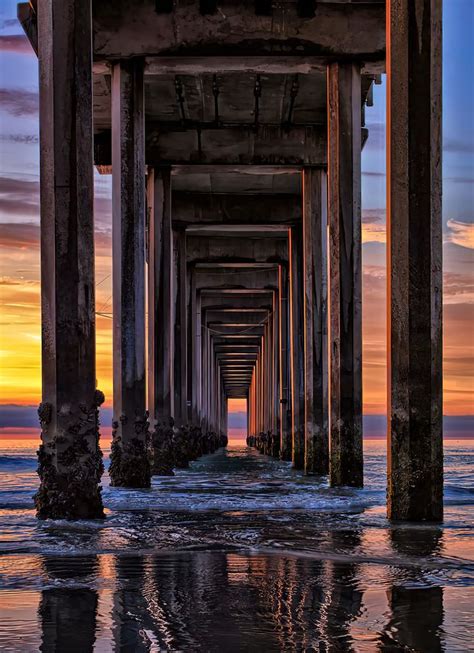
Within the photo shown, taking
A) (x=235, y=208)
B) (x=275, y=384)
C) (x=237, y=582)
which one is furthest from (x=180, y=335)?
(x=237, y=582)

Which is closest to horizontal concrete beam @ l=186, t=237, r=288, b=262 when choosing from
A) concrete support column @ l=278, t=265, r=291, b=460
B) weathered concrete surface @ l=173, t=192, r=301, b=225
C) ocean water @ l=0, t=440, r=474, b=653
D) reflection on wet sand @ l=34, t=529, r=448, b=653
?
concrete support column @ l=278, t=265, r=291, b=460

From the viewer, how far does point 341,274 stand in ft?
52.6

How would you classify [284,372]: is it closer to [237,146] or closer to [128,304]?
[237,146]

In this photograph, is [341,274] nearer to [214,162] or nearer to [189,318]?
[214,162]

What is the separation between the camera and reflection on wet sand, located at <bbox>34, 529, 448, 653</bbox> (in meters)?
4.70

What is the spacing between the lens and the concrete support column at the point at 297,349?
2536 centimetres

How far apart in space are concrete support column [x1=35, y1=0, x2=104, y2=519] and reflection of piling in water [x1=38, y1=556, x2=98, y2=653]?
9.81 feet

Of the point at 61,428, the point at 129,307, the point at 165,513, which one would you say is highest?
the point at 129,307

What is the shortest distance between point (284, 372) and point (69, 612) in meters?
26.1

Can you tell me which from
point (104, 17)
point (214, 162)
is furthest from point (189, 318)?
point (104, 17)

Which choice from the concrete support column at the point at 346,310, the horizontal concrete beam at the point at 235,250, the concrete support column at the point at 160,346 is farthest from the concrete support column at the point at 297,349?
the concrete support column at the point at 346,310

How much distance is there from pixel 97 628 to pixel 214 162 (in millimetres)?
18492

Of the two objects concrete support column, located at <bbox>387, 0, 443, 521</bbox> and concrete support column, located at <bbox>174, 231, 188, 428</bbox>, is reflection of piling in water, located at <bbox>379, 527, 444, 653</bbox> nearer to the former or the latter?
concrete support column, located at <bbox>387, 0, 443, 521</bbox>

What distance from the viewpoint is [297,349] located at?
2678 centimetres
